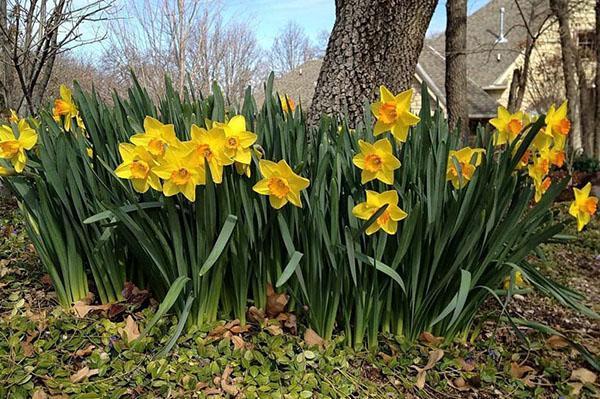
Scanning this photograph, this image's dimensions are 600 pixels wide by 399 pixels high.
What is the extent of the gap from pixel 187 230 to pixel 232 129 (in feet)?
1.08

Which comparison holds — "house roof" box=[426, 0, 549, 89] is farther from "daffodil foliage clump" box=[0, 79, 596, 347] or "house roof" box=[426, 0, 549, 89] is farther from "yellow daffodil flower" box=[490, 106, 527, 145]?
"daffodil foliage clump" box=[0, 79, 596, 347]

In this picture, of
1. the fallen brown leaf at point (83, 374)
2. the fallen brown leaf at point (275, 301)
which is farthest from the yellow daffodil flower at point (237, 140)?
the fallen brown leaf at point (83, 374)

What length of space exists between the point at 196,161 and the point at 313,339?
26.1 inches

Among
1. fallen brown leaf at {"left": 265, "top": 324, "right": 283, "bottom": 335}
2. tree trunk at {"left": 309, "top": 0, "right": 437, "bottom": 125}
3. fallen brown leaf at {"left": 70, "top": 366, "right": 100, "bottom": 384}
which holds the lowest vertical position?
fallen brown leaf at {"left": 70, "top": 366, "right": 100, "bottom": 384}

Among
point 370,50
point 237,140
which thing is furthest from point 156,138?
point 370,50

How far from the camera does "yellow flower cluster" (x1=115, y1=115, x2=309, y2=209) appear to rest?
4.25 ft

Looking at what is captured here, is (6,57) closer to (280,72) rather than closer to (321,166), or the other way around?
(321,166)

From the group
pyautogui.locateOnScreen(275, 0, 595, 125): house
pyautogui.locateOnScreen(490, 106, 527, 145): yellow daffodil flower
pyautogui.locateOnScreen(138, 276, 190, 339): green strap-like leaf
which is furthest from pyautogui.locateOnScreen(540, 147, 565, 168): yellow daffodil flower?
pyautogui.locateOnScreen(275, 0, 595, 125): house

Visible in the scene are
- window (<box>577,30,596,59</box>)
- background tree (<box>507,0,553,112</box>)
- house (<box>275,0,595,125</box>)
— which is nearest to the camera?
background tree (<box>507,0,553,112</box>)

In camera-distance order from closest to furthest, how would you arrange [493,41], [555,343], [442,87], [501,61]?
[555,343]
[442,87]
[501,61]
[493,41]

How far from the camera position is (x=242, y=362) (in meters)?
1.39

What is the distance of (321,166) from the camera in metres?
1.41

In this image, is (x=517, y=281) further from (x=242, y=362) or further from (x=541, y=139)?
A: (x=242, y=362)

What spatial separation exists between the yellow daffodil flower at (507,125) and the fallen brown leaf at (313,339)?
885mm
